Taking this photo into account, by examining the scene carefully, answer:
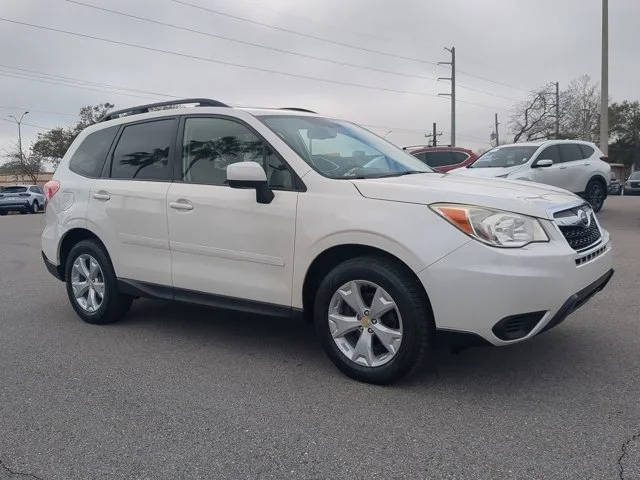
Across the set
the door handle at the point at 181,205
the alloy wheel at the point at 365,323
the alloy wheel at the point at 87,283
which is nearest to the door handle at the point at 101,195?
the alloy wheel at the point at 87,283

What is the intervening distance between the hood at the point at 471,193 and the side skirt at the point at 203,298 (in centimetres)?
101

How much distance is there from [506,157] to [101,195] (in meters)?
10.2

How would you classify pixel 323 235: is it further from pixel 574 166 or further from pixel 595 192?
pixel 595 192

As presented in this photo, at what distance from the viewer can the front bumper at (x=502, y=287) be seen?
10.9ft

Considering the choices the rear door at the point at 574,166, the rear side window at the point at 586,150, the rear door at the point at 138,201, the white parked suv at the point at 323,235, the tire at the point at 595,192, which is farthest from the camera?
the tire at the point at 595,192

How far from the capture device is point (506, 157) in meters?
13.4

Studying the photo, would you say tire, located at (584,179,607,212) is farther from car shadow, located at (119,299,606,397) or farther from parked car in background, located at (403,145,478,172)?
car shadow, located at (119,299,606,397)

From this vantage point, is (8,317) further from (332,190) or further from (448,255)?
(448,255)

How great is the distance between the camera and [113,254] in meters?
5.18

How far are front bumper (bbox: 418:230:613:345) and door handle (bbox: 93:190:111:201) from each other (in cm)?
300

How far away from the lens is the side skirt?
13.7 feet

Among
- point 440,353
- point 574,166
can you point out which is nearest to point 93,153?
point 440,353

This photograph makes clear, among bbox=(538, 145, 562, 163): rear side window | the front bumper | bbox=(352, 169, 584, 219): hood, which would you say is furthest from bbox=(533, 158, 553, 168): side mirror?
the front bumper

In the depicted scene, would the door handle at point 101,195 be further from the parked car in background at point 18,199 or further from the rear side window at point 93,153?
the parked car in background at point 18,199
